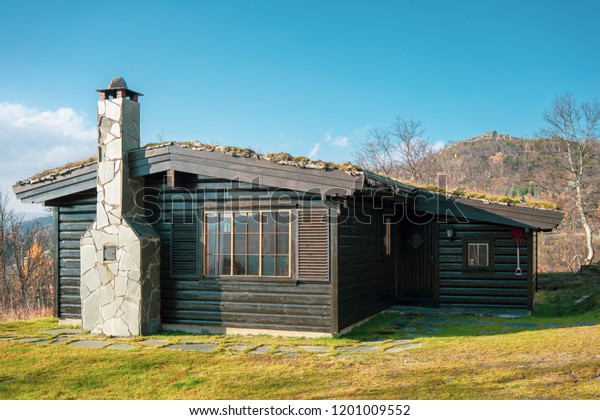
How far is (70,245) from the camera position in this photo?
484 inches

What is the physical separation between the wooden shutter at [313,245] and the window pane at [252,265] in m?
0.89

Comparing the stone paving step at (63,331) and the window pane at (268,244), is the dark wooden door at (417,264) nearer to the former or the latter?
the window pane at (268,244)

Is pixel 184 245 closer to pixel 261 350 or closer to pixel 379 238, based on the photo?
pixel 261 350

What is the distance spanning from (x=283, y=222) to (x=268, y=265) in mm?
848

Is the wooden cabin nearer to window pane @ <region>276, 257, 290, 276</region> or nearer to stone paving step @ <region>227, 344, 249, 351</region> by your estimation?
window pane @ <region>276, 257, 290, 276</region>

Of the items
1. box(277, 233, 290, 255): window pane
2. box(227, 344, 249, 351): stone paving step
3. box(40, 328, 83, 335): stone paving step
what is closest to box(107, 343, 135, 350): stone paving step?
box(227, 344, 249, 351): stone paving step

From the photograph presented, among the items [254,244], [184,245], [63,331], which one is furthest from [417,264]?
[63,331]

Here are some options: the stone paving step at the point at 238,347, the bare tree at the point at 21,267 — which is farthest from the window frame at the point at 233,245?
the bare tree at the point at 21,267

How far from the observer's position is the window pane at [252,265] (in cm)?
1051

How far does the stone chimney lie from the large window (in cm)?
118

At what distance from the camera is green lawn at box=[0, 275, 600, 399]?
648 cm

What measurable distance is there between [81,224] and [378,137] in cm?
2785

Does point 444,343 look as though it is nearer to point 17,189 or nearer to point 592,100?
Answer: point 17,189

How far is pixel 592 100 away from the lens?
88.4ft
